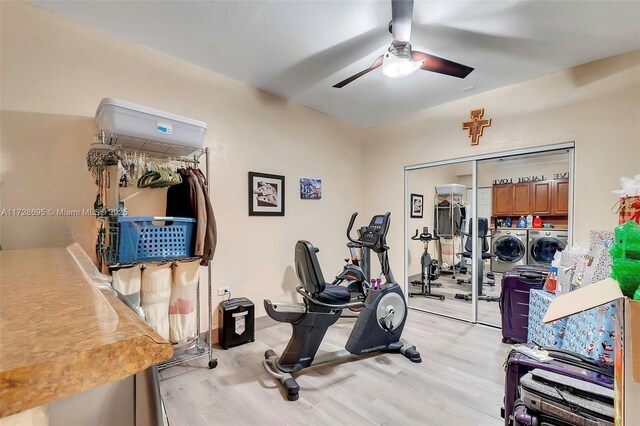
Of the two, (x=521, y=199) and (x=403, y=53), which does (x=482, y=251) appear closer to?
(x=521, y=199)

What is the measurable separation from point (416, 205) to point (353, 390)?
2821 mm

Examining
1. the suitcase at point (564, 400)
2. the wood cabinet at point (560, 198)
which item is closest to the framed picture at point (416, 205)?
the wood cabinet at point (560, 198)

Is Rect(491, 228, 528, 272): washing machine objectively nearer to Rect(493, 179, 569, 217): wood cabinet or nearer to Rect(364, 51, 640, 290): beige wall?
Rect(493, 179, 569, 217): wood cabinet

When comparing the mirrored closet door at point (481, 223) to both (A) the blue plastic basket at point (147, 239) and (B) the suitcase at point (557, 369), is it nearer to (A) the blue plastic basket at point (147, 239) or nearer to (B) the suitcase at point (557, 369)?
(B) the suitcase at point (557, 369)

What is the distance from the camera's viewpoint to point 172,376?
7.18ft

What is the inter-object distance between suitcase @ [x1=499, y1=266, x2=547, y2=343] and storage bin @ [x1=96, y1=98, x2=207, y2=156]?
127 inches

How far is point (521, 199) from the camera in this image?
11.6ft

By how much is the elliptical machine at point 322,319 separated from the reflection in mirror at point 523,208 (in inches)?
54.6

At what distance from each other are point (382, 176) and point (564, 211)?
2231mm

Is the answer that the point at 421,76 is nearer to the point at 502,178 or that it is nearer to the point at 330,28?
the point at 330,28

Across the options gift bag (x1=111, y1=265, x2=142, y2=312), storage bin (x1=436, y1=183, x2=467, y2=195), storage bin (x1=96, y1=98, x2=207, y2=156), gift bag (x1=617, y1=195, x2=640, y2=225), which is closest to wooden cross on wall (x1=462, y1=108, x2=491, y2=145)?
storage bin (x1=436, y1=183, x2=467, y2=195)

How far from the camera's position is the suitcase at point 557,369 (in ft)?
3.95

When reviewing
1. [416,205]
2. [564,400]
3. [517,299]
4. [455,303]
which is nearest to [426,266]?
[455,303]

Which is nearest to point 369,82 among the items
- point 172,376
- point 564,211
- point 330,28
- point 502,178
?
point 330,28
